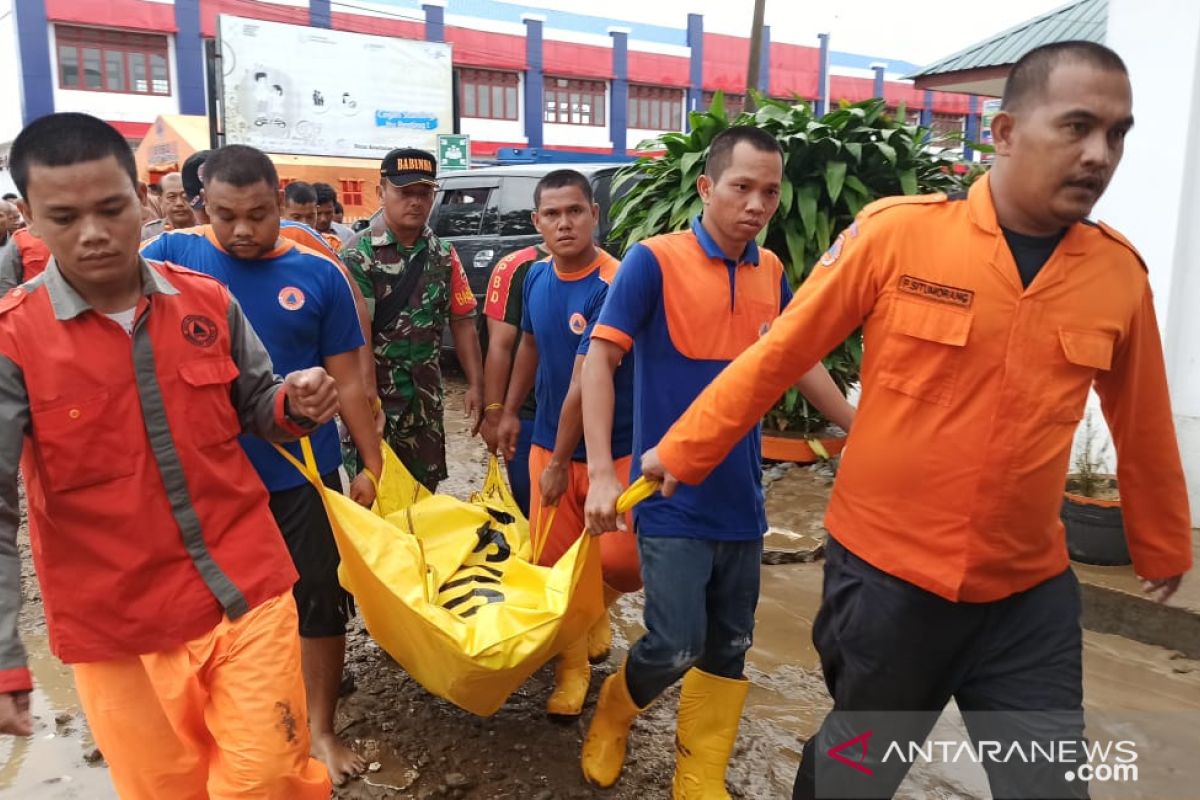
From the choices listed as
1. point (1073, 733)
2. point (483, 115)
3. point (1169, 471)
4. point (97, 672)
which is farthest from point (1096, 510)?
point (483, 115)

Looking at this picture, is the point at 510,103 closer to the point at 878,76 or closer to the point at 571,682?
the point at 878,76

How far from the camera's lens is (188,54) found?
24625mm

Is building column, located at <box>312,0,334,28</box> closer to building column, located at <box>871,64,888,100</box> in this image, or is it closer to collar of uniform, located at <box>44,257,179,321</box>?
building column, located at <box>871,64,888,100</box>

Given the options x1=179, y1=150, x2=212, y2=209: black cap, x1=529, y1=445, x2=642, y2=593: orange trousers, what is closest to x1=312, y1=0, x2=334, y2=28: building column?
x1=179, y1=150, x2=212, y2=209: black cap

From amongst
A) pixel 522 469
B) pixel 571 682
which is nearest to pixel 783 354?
pixel 571 682

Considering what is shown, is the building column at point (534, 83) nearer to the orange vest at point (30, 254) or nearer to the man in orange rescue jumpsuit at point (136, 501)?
the orange vest at point (30, 254)

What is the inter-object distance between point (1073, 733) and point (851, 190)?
14.4ft

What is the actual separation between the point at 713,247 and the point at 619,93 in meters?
29.6

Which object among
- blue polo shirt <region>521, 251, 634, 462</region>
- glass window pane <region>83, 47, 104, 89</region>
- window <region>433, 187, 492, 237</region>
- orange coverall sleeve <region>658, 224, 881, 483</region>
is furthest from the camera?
glass window pane <region>83, 47, 104, 89</region>

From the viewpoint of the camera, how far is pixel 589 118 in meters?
30.6

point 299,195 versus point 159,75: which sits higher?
point 159,75

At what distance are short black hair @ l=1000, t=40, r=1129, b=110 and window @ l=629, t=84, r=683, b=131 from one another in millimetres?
30876

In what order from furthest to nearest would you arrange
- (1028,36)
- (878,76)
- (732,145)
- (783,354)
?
(878,76) → (1028,36) → (732,145) → (783,354)

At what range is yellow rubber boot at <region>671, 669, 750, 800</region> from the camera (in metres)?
2.59
